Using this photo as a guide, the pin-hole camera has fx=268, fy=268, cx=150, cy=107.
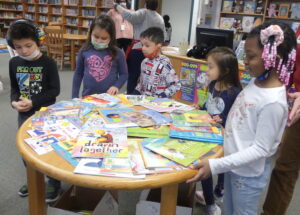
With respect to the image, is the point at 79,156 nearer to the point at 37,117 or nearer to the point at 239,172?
the point at 37,117

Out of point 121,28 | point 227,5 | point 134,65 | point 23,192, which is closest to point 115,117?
point 23,192

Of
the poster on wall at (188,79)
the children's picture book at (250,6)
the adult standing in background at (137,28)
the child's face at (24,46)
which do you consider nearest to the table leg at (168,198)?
the child's face at (24,46)

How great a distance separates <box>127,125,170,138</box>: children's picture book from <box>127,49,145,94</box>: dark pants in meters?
2.05

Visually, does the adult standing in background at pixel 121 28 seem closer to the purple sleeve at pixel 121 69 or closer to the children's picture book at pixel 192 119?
the purple sleeve at pixel 121 69

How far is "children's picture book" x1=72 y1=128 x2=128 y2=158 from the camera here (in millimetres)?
966

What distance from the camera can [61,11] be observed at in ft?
28.2

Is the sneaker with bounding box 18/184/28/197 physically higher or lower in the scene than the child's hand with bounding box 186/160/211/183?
lower

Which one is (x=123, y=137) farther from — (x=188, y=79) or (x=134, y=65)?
(x=188, y=79)

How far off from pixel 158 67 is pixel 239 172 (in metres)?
1.17

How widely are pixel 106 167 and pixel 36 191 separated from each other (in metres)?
0.48

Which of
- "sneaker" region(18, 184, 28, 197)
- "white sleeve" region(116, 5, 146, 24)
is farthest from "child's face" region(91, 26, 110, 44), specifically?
"white sleeve" region(116, 5, 146, 24)

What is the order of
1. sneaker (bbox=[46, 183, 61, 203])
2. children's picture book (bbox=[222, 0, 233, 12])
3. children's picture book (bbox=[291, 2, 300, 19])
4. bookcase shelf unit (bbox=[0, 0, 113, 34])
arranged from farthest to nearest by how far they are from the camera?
bookcase shelf unit (bbox=[0, 0, 113, 34])
children's picture book (bbox=[222, 0, 233, 12])
children's picture book (bbox=[291, 2, 300, 19])
sneaker (bbox=[46, 183, 61, 203])

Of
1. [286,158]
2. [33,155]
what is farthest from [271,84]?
[33,155]

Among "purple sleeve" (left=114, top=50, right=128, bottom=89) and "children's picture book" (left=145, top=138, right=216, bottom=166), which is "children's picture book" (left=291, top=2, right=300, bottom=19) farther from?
"children's picture book" (left=145, top=138, right=216, bottom=166)
